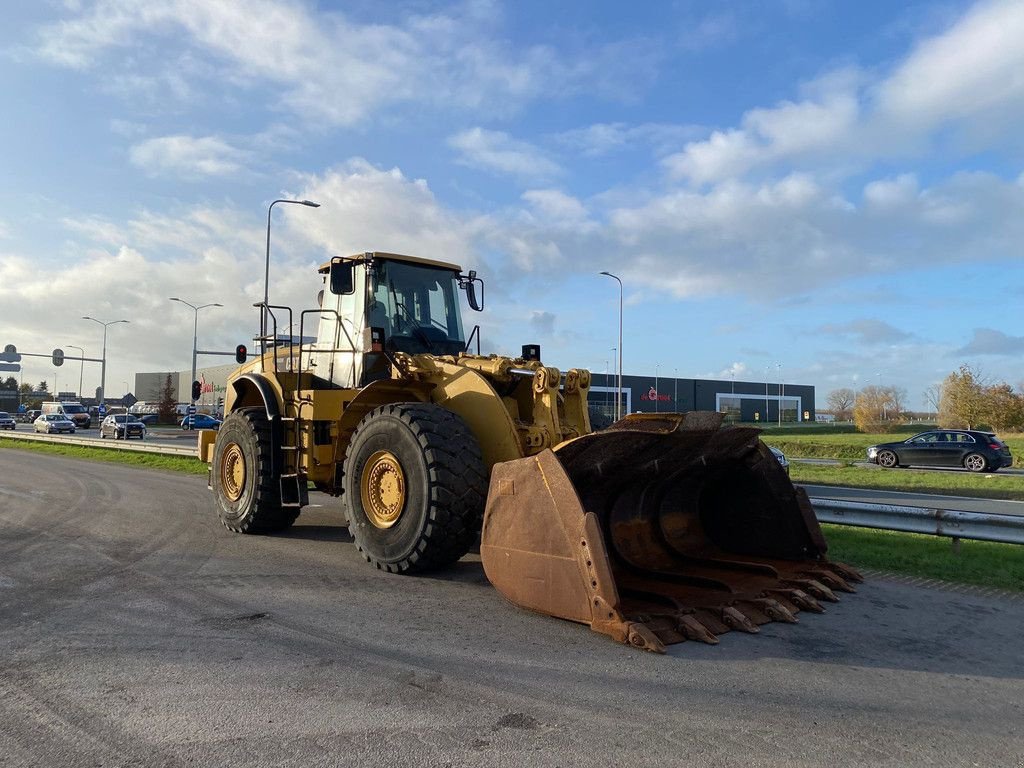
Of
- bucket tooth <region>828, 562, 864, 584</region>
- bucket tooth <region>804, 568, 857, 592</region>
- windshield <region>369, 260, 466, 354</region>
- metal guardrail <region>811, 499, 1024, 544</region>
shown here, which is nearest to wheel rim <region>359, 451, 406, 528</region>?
windshield <region>369, 260, 466, 354</region>

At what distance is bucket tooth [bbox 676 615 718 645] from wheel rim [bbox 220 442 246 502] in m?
5.83

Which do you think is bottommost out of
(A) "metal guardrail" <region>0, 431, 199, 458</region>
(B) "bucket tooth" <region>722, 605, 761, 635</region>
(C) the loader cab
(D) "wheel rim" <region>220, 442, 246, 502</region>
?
(B) "bucket tooth" <region>722, 605, 761, 635</region>

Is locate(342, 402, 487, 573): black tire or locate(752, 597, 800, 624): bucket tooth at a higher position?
locate(342, 402, 487, 573): black tire

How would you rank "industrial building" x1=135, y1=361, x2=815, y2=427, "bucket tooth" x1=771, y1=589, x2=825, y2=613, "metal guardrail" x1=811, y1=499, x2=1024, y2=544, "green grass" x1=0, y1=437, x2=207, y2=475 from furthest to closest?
1. "industrial building" x1=135, y1=361, x2=815, y2=427
2. "green grass" x1=0, y1=437, x2=207, y2=475
3. "metal guardrail" x1=811, y1=499, x2=1024, y2=544
4. "bucket tooth" x1=771, y1=589, x2=825, y2=613

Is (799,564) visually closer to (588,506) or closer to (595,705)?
(588,506)

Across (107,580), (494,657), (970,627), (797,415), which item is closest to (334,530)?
(107,580)

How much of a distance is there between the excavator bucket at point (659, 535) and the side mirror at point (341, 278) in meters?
3.09

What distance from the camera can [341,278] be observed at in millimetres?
7629

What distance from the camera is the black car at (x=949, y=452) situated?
A: 24.1 metres

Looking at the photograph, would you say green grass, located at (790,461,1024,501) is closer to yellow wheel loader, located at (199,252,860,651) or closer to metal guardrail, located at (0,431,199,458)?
yellow wheel loader, located at (199,252,860,651)

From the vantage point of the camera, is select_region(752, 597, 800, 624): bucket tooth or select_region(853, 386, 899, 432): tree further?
select_region(853, 386, 899, 432): tree

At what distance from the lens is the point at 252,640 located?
4.87m

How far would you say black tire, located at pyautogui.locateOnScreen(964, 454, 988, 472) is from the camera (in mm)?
24219

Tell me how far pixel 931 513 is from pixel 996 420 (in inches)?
1942
